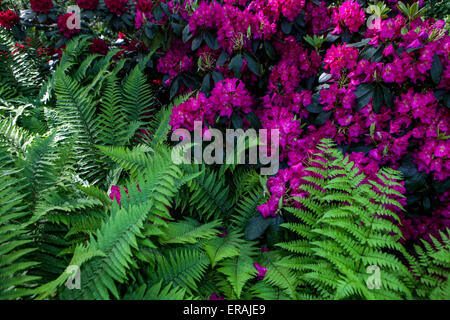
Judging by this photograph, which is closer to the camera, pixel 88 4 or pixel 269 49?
pixel 269 49

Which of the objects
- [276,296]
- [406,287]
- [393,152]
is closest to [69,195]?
[276,296]

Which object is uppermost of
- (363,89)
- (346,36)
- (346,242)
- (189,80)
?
(346,36)

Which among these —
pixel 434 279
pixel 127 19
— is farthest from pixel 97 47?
pixel 434 279

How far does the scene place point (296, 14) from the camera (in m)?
2.01

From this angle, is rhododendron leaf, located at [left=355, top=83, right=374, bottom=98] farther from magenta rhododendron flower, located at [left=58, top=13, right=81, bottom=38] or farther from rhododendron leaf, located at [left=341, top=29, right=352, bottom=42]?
magenta rhododendron flower, located at [left=58, top=13, right=81, bottom=38]

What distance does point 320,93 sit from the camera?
191 cm

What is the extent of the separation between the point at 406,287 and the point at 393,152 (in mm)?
745

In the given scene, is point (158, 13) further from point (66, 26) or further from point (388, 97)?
point (388, 97)

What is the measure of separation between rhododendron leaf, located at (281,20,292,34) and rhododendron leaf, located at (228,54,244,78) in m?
0.33

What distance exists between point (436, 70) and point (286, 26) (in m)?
0.90

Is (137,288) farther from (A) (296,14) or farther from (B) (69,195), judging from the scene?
(A) (296,14)

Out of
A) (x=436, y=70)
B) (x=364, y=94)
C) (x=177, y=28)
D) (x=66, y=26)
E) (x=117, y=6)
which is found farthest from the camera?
(x=66, y=26)

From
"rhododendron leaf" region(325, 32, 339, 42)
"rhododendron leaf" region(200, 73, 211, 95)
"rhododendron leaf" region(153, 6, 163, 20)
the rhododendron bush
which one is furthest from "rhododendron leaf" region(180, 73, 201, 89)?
"rhododendron leaf" region(325, 32, 339, 42)

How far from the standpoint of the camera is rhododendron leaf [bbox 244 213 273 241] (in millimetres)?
1643
